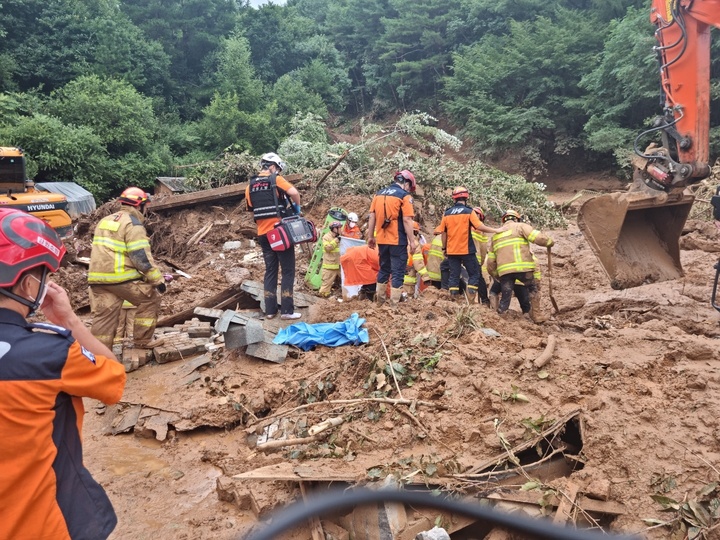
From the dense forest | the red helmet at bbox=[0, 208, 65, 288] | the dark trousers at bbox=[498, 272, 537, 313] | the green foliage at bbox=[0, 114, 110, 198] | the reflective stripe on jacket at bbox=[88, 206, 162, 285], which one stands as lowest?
the dark trousers at bbox=[498, 272, 537, 313]

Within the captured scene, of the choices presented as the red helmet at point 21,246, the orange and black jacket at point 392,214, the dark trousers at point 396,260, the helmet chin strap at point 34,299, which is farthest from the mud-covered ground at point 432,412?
the red helmet at point 21,246

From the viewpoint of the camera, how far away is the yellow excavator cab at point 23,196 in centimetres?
1015

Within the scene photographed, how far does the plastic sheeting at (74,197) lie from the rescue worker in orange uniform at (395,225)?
9.11m

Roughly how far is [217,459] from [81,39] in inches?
1023

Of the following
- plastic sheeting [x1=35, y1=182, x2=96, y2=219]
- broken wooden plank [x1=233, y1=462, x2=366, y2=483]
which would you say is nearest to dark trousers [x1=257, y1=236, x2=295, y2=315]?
broken wooden plank [x1=233, y1=462, x2=366, y2=483]

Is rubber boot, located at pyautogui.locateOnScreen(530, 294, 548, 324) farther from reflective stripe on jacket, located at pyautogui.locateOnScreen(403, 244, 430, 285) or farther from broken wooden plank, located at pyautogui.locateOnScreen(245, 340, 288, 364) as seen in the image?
broken wooden plank, located at pyautogui.locateOnScreen(245, 340, 288, 364)

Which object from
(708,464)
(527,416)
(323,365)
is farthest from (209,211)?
(708,464)

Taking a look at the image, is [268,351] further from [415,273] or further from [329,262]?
[415,273]

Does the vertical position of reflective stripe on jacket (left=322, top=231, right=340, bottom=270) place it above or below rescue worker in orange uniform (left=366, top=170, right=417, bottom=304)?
below

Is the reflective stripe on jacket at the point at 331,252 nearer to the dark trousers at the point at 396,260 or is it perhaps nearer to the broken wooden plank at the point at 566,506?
the dark trousers at the point at 396,260

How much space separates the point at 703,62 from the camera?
19.5 feet

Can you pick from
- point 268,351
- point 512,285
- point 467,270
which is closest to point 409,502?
point 268,351

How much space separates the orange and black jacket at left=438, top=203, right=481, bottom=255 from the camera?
7.34m

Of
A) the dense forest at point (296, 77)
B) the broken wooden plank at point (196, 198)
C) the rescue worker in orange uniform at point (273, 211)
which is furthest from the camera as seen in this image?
the dense forest at point (296, 77)
